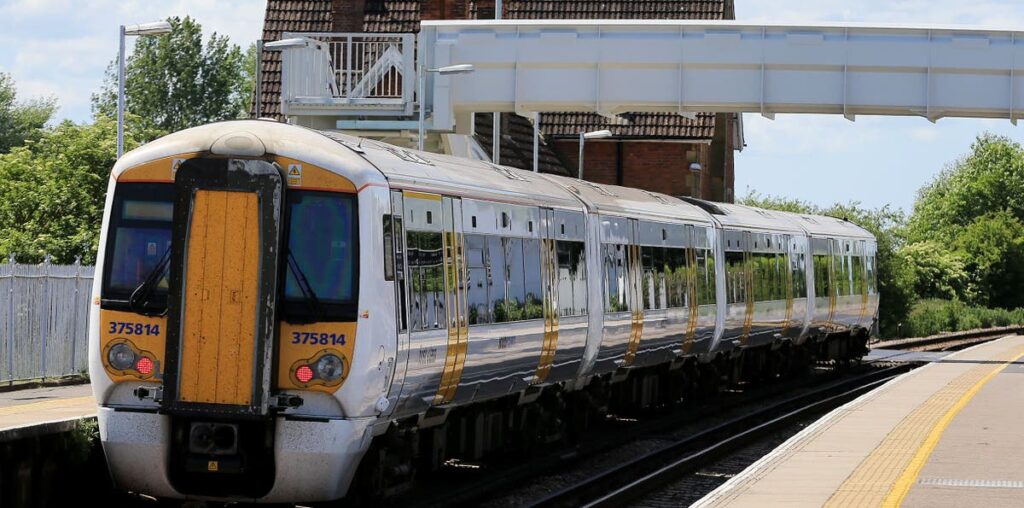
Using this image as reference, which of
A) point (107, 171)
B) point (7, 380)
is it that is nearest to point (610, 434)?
point (7, 380)

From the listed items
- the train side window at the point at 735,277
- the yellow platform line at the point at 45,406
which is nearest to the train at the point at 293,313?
the yellow platform line at the point at 45,406

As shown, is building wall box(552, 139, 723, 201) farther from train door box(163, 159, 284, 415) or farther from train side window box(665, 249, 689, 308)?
train door box(163, 159, 284, 415)

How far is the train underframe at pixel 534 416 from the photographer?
527 inches

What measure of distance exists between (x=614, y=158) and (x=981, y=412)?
31.5 meters

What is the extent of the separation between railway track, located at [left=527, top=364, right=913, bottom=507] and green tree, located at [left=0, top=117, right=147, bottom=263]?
57.6ft

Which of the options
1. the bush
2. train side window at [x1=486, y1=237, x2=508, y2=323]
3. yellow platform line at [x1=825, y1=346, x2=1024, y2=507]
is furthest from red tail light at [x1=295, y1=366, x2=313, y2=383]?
the bush

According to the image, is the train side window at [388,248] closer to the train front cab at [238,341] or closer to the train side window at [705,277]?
the train front cab at [238,341]

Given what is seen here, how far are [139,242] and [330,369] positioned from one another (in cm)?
171

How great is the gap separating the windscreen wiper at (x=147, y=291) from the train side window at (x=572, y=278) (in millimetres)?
6281

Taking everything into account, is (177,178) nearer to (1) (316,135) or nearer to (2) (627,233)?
(1) (316,135)

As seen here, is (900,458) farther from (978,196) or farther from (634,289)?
(978,196)

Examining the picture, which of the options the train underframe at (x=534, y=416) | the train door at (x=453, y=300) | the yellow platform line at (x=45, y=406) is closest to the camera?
the train underframe at (x=534, y=416)

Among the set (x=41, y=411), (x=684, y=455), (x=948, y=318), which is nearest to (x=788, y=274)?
(x=684, y=455)

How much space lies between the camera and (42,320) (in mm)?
23625
